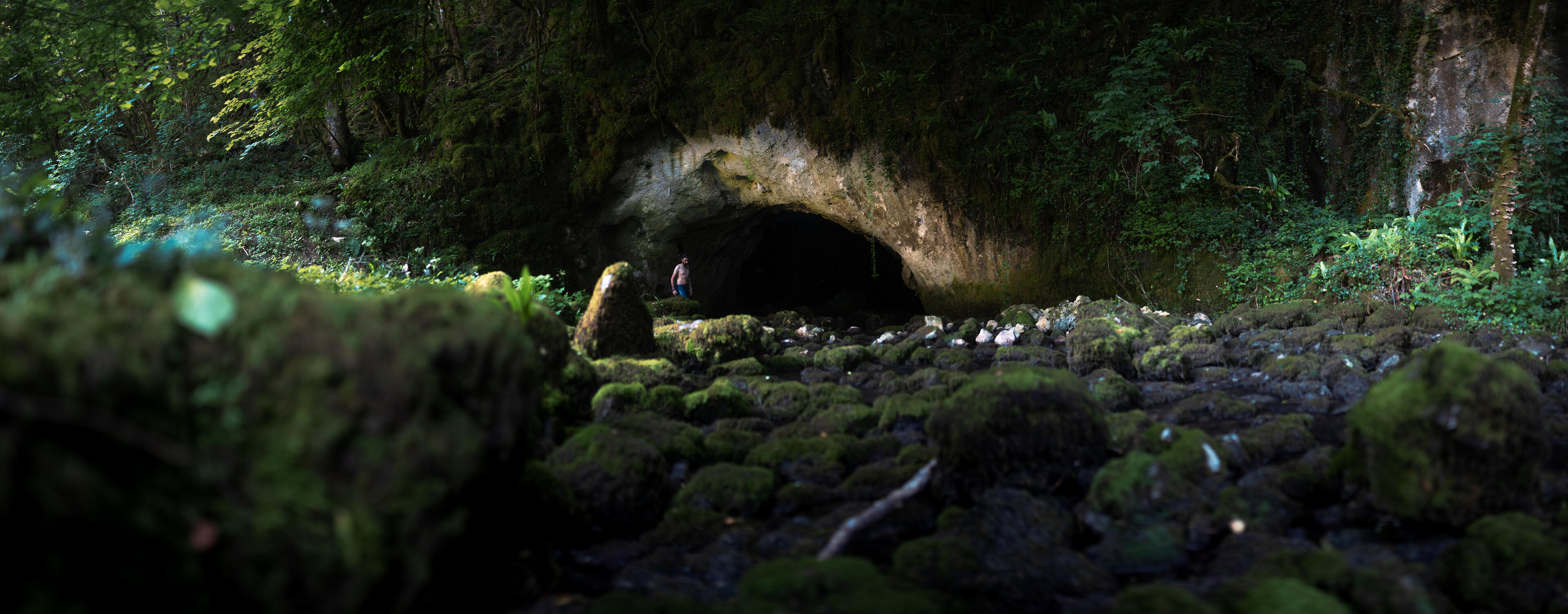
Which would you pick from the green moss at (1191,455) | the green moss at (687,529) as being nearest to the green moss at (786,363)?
the green moss at (687,529)

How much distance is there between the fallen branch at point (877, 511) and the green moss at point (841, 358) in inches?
157

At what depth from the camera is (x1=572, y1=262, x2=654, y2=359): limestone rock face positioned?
7188 mm

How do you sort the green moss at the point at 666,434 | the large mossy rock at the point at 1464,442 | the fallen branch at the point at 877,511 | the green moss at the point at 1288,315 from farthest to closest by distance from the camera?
the green moss at the point at 1288,315 → the green moss at the point at 666,434 → the fallen branch at the point at 877,511 → the large mossy rock at the point at 1464,442

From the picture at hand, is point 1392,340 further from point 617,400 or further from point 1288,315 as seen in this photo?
point 617,400

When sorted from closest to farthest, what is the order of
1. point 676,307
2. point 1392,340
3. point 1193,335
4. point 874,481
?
1. point 874,481
2. point 1392,340
3. point 1193,335
4. point 676,307

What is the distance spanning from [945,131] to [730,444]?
25.2 feet

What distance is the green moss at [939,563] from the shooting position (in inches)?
119

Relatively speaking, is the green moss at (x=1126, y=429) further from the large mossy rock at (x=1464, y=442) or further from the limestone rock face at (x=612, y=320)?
the limestone rock face at (x=612, y=320)

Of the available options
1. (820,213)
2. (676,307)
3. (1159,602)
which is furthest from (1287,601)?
(820,213)

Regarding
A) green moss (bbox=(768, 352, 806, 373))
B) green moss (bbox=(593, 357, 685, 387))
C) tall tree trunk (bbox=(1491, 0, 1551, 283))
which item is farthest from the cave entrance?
green moss (bbox=(593, 357, 685, 387))

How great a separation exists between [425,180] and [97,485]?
11.5 meters

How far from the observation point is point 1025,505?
3562 millimetres

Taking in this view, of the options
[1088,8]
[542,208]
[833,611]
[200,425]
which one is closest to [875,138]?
[1088,8]

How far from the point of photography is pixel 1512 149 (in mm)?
7930
